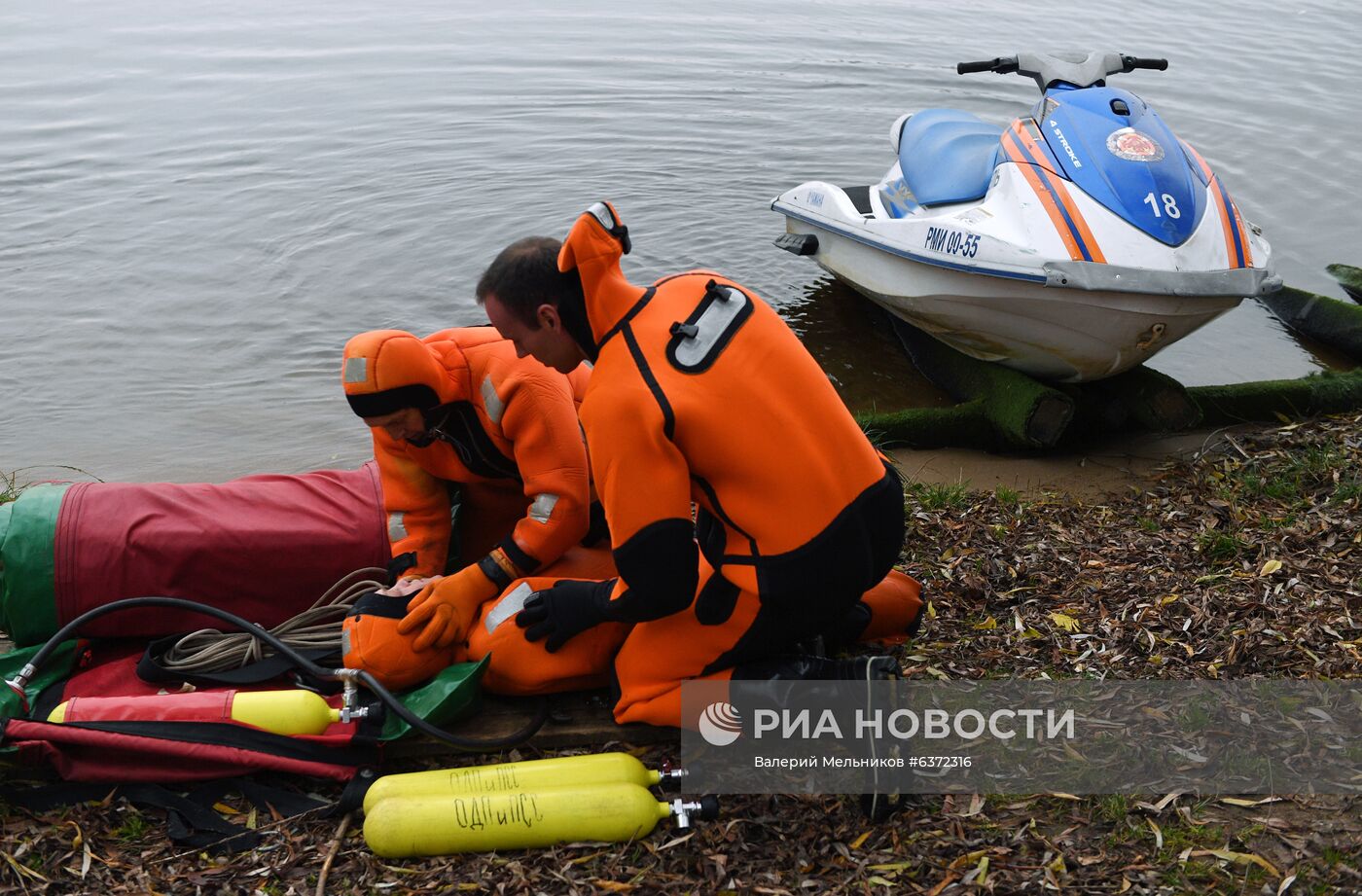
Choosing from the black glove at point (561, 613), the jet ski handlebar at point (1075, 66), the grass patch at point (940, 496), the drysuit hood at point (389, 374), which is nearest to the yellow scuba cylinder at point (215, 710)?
the black glove at point (561, 613)

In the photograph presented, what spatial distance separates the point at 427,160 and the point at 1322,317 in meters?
7.12

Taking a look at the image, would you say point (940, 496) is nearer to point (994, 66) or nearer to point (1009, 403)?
point (1009, 403)

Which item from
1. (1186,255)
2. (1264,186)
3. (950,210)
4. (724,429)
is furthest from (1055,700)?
(1264,186)

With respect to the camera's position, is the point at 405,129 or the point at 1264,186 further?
the point at 405,129

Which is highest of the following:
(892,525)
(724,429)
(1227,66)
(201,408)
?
(1227,66)

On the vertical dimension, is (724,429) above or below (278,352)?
above

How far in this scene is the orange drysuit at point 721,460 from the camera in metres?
2.83

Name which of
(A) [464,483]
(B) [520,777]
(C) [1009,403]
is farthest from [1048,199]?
(B) [520,777]

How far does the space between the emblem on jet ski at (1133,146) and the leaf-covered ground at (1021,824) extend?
1928mm

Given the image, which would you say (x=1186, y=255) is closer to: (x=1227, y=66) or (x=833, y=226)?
(x=833, y=226)

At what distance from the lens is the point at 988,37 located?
1479cm

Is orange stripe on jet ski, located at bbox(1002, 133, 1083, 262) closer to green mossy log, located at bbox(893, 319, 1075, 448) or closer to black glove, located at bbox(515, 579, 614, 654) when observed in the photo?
green mossy log, located at bbox(893, 319, 1075, 448)

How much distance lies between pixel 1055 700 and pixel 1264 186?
27.2 feet

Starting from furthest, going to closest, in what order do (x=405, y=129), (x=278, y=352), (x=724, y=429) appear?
(x=405, y=129), (x=278, y=352), (x=724, y=429)
